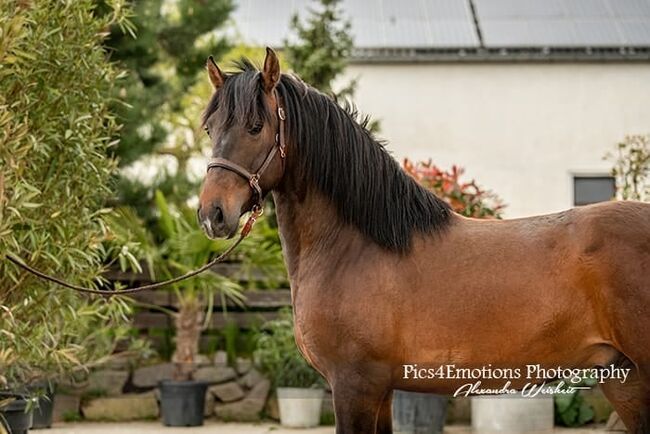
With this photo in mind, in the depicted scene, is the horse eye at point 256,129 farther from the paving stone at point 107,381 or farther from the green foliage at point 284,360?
the paving stone at point 107,381

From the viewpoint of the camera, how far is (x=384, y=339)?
3297 millimetres

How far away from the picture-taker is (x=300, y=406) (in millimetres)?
8180

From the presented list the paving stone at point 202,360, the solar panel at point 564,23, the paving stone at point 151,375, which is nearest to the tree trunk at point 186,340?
the paving stone at point 202,360

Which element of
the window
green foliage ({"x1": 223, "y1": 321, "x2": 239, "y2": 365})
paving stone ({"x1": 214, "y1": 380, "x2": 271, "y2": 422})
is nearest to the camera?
paving stone ({"x1": 214, "y1": 380, "x2": 271, "y2": 422})

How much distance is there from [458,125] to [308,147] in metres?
9.01

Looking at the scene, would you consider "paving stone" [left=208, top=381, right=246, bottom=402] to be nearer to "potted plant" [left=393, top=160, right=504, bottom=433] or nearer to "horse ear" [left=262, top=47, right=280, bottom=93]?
"potted plant" [left=393, top=160, right=504, bottom=433]

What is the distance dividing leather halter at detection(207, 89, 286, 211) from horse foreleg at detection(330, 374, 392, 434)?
0.75m

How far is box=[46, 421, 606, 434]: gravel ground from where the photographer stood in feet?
25.7

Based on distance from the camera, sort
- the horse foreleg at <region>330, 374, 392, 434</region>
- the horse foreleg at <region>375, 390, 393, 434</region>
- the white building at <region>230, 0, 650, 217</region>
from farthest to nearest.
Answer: the white building at <region>230, 0, 650, 217</region> < the horse foreleg at <region>375, 390, 393, 434</region> < the horse foreleg at <region>330, 374, 392, 434</region>

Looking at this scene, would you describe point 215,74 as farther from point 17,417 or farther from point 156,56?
point 156,56

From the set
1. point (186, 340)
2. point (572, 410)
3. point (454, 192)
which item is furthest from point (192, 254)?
point (572, 410)

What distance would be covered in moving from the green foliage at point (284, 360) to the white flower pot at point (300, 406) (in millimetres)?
129

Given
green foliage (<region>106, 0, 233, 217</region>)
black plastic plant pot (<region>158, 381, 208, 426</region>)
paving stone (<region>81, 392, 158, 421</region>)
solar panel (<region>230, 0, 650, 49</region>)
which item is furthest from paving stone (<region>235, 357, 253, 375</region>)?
solar panel (<region>230, 0, 650, 49</region>)

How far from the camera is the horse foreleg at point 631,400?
3361 mm
